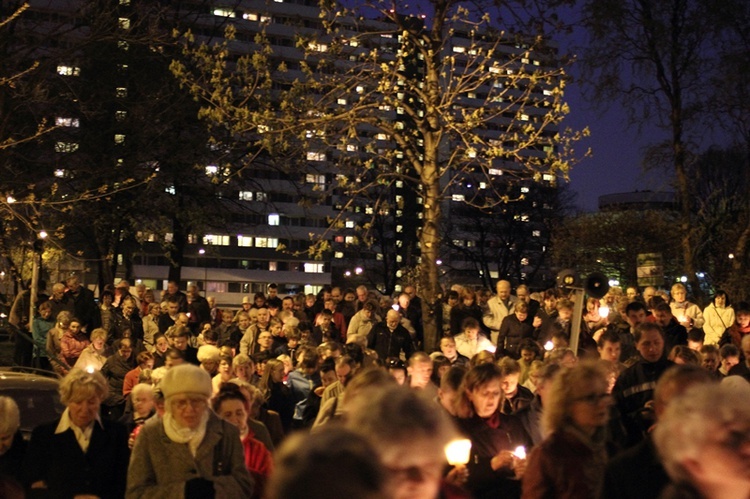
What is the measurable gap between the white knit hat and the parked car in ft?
15.3

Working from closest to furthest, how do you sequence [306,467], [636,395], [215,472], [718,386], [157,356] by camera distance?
1. [306,467]
2. [718,386]
3. [215,472]
4. [636,395]
5. [157,356]

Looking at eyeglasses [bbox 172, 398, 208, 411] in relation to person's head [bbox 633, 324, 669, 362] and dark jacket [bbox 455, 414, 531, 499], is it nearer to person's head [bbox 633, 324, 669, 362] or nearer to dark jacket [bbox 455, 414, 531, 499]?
dark jacket [bbox 455, 414, 531, 499]

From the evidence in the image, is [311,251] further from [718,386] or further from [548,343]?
[718,386]

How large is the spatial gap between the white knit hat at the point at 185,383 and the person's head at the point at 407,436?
2.29 metres

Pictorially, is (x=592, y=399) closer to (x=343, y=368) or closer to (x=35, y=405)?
(x=343, y=368)

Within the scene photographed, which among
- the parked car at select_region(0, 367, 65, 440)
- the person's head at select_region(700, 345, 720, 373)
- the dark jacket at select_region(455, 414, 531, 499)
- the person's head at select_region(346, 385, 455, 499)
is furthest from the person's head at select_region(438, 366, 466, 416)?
the parked car at select_region(0, 367, 65, 440)

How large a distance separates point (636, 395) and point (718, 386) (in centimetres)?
419

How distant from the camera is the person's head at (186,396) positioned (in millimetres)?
5379

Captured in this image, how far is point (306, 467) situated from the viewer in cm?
233

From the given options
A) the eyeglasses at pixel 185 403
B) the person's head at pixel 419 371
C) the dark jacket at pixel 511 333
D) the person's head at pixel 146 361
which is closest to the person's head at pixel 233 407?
the eyeglasses at pixel 185 403

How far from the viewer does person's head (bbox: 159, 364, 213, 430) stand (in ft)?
17.6

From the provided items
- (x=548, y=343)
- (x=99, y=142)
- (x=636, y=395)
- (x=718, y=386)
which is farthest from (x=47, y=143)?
(x=718, y=386)

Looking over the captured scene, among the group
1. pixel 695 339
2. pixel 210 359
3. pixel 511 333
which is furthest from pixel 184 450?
pixel 511 333

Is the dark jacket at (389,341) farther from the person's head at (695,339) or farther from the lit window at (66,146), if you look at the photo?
the lit window at (66,146)
